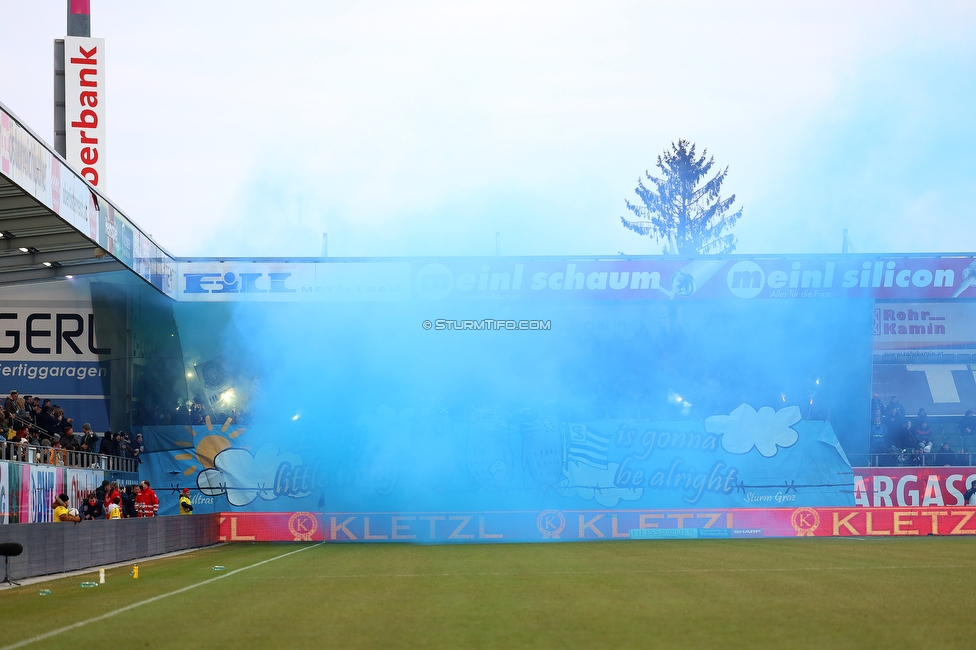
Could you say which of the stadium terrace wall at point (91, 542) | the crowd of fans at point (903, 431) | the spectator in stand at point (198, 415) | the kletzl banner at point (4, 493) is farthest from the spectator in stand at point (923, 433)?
the kletzl banner at point (4, 493)

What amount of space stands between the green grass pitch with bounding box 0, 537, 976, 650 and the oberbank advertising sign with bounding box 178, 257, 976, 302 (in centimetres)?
1609

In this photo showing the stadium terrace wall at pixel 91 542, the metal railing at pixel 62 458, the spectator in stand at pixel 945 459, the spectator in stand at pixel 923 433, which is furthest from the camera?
the spectator in stand at pixel 923 433

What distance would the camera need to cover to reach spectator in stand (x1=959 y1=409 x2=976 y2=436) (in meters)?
38.7

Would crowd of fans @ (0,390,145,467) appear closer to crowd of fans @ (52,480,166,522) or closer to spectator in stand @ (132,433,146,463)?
spectator in stand @ (132,433,146,463)

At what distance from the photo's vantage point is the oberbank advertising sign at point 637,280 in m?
36.3

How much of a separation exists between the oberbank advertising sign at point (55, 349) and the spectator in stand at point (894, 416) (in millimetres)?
27730

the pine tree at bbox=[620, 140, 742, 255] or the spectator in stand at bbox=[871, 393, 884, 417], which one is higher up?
the pine tree at bbox=[620, 140, 742, 255]

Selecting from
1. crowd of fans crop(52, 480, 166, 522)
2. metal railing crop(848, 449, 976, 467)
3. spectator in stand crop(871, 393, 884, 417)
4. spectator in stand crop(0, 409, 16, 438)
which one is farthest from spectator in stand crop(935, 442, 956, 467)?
spectator in stand crop(0, 409, 16, 438)

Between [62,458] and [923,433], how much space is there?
1114 inches

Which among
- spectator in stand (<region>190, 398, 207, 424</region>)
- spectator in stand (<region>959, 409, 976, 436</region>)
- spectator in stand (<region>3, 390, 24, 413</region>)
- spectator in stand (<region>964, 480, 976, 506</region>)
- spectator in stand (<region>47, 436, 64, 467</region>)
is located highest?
spectator in stand (<region>3, 390, 24, 413</region>)

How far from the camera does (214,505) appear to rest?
117ft

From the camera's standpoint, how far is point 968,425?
127 feet

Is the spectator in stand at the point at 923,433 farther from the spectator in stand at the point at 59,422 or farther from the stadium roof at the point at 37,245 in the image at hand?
the spectator in stand at the point at 59,422

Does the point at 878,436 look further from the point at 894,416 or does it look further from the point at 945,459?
the point at 945,459
